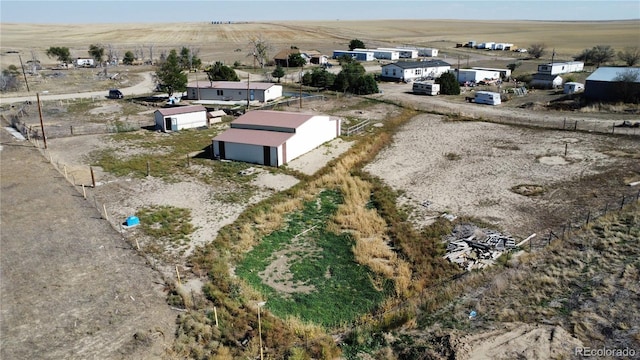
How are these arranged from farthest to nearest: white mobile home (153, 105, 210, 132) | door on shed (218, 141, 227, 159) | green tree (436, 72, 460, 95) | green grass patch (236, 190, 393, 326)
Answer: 1. green tree (436, 72, 460, 95)
2. white mobile home (153, 105, 210, 132)
3. door on shed (218, 141, 227, 159)
4. green grass patch (236, 190, 393, 326)

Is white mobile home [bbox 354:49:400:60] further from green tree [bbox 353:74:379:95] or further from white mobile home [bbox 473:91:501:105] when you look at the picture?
white mobile home [bbox 473:91:501:105]

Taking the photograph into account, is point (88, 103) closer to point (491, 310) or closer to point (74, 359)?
point (74, 359)

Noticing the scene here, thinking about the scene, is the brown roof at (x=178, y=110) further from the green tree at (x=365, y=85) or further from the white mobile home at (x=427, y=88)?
the white mobile home at (x=427, y=88)

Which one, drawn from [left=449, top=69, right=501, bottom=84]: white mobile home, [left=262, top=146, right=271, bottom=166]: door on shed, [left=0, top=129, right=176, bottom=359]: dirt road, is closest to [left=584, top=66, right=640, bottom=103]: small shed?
[left=449, top=69, right=501, bottom=84]: white mobile home

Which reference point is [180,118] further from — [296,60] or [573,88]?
[296,60]

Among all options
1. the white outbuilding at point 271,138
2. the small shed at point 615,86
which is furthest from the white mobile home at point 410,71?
the white outbuilding at point 271,138

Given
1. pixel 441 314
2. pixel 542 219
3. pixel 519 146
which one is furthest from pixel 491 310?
pixel 519 146
